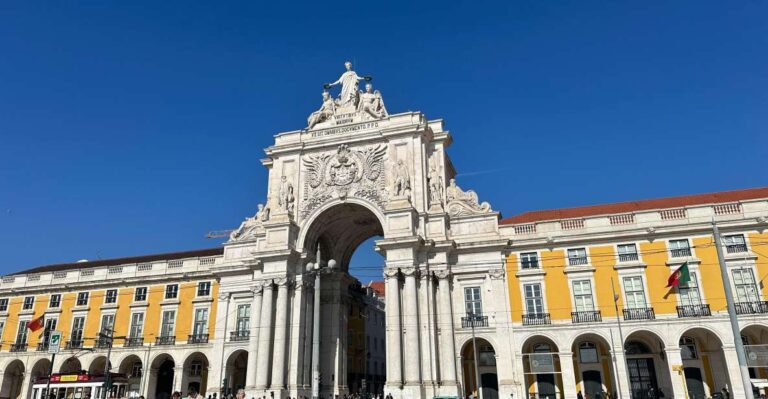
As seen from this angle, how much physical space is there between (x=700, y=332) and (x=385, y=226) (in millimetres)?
20122

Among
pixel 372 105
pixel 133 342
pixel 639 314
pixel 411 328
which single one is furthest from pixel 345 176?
pixel 639 314

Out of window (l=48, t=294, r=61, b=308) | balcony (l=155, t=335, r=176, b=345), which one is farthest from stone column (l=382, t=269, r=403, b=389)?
window (l=48, t=294, r=61, b=308)

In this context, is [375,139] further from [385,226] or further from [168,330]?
[168,330]

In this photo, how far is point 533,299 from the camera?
113ft

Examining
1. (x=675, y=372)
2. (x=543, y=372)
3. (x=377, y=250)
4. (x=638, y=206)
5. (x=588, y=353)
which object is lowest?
(x=675, y=372)

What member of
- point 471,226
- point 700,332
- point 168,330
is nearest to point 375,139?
point 471,226

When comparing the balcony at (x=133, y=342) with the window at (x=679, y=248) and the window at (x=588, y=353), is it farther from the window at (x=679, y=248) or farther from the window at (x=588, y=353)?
the window at (x=679, y=248)

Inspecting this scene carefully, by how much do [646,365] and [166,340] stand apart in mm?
33738

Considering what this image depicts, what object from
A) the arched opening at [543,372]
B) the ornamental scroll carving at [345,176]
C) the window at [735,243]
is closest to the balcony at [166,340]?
the ornamental scroll carving at [345,176]

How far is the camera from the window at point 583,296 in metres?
33.5

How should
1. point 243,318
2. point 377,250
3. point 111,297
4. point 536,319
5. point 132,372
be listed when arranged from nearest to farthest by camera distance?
point 536,319
point 377,250
point 243,318
point 132,372
point 111,297

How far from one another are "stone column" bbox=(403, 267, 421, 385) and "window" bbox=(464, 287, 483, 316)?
3.48 m

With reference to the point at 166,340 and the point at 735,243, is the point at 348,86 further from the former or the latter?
the point at 735,243

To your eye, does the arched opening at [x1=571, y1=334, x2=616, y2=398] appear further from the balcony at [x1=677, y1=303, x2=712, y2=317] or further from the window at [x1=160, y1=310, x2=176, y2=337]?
the window at [x1=160, y1=310, x2=176, y2=337]
